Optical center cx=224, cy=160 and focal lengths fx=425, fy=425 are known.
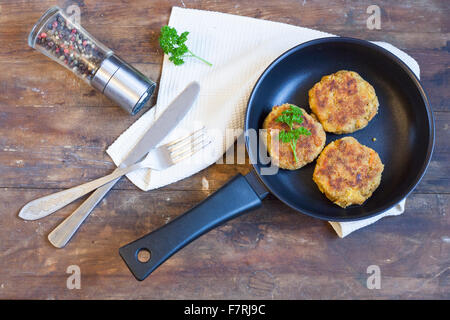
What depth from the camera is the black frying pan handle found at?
1.60 m

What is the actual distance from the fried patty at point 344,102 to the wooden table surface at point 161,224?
38 centimetres

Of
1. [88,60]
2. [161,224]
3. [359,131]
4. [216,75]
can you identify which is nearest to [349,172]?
[359,131]

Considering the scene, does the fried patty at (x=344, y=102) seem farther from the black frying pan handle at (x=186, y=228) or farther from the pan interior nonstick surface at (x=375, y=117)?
the black frying pan handle at (x=186, y=228)

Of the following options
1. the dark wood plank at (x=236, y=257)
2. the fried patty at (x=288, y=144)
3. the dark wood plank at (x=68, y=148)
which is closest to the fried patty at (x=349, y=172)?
the fried patty at (x=288, y=144)

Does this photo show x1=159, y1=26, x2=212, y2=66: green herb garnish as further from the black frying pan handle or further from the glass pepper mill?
the black frying pan handle

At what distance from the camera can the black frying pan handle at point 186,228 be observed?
1597 millimetres

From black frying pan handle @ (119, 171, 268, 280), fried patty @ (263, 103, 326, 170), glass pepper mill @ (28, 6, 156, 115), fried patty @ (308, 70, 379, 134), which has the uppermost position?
glass pepper mill @ (28, 6, 156, 115)

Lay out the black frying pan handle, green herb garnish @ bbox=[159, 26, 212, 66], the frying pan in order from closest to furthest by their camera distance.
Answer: the black frying pan handle < the frying pan < green herb garnish @ bbox=[159, 26, 212, 66]

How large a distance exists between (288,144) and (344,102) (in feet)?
1.01

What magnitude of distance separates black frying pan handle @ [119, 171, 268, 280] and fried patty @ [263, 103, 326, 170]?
24 centimetres

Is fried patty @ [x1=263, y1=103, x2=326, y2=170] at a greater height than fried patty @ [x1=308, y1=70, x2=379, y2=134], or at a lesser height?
lesser

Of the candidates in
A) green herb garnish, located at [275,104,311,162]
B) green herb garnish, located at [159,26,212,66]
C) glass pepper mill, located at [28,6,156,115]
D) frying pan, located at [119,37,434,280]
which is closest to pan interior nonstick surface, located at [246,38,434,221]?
frying pan, located at [119,37,434,280]

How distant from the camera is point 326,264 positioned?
6.27 ft

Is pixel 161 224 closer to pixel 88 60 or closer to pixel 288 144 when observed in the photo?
pixel 288 144
